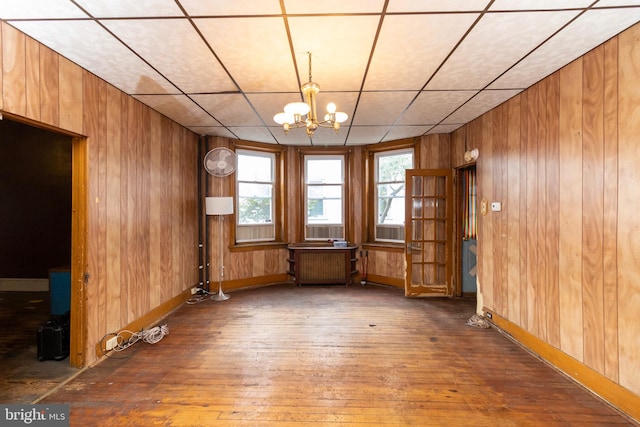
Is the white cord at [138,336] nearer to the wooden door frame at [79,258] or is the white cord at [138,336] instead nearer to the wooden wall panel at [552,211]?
the wooden door frame at [79,258]

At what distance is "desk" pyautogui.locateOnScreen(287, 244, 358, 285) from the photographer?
5512 mm

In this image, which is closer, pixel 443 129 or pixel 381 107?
pixel 381 107

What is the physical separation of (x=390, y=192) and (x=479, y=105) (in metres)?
2.32

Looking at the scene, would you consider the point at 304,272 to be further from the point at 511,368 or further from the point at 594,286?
the point at 594,286

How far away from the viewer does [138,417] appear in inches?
79.6

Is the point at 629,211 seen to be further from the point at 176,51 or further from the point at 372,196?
the point at 372,196

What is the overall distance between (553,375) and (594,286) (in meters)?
0.90

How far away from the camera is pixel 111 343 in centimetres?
290

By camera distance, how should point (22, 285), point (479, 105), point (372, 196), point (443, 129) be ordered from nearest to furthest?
point (479, 105)
point (443, 129)
point (22, 285)
point (372, 196)

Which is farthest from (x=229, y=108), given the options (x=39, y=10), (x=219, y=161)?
(x=39, y=10)

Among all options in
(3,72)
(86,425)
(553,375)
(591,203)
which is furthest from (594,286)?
(3,72)

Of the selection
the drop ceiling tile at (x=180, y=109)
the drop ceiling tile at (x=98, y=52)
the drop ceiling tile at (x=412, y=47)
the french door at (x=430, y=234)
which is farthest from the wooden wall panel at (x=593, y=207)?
the drop ceiling tile at (x=180, y=109)

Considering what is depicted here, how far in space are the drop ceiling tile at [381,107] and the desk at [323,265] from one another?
2.46 m

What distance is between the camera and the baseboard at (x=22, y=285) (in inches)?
199
